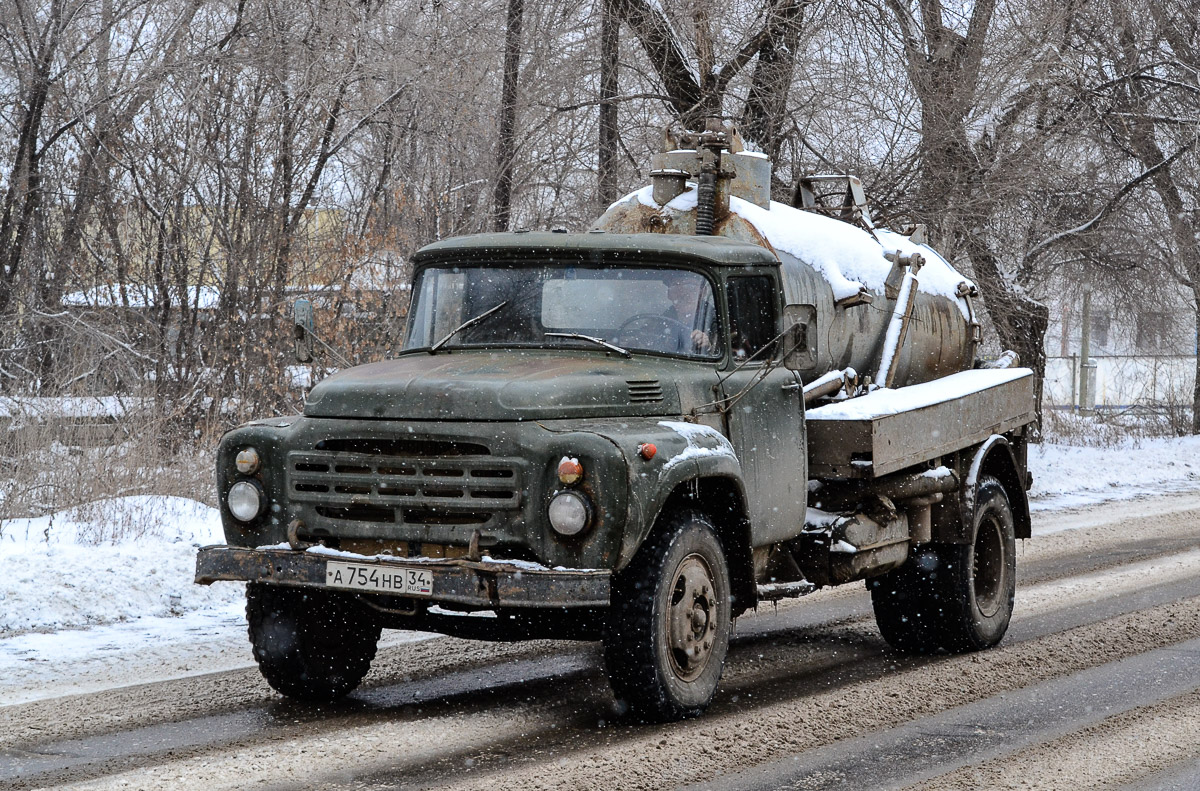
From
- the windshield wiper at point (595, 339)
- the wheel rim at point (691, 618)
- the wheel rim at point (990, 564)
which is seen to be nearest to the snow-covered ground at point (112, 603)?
the windshield wiper at point (595, 339)

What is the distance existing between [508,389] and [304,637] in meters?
1.64

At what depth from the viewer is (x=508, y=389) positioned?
5.93 meters

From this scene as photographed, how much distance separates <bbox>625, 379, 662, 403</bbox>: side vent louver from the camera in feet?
20.6

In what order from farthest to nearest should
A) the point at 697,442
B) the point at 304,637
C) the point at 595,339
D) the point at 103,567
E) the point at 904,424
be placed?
the point at 103,567 → the point at 904,424 → the point at 595,339 → the point at 304,637 → the point at 697,442

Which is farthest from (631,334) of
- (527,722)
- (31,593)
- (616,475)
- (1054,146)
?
(1054,146)

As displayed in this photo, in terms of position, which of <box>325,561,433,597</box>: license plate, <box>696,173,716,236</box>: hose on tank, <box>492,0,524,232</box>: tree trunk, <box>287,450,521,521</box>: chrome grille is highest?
<box>492,0,524,232</box>: tree trunk

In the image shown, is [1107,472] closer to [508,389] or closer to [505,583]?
[508,389]

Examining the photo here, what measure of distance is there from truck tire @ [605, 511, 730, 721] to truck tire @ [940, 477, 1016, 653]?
2324 millimetres

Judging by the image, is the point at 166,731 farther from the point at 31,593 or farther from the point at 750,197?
the point at 750,197

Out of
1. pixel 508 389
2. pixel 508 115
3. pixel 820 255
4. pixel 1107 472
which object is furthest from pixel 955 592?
pixel 1107 472

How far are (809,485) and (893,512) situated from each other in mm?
497

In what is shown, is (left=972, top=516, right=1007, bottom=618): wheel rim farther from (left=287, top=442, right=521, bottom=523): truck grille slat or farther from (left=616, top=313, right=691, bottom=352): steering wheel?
(left=287, top=442, right=521, bottom=523): truck grille slat

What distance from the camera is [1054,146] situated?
17.8 m

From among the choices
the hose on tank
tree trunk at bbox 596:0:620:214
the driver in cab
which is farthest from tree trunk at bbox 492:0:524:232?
the driver in cab
